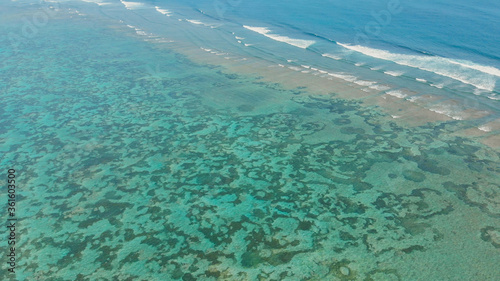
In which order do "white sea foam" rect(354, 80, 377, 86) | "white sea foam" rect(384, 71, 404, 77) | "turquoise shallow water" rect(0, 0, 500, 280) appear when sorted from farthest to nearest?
Result: "white sea foam" rect(384, 71, 404, 77)
"white sea foam" rect(354, 80, 377, 86)
"turquoise shallow water" rect(0, 0, 500, 280)

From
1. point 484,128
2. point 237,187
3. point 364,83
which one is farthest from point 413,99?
point 237,187

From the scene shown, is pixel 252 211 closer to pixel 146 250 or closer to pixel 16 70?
pixel 146 250

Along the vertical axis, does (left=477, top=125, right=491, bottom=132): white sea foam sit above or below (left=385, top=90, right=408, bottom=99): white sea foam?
below

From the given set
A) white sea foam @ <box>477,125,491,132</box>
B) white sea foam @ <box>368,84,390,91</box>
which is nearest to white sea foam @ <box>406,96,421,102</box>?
white sea foam @ <box>368,84,390,91</box>

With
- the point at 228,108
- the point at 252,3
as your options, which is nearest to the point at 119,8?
the point at 252,3

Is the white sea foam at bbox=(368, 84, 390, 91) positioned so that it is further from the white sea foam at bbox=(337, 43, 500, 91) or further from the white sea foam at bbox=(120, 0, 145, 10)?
the white sea foam at bbox=(120, 0, 145, 10)

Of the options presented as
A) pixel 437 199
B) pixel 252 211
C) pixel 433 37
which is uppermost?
pixel 433 37
